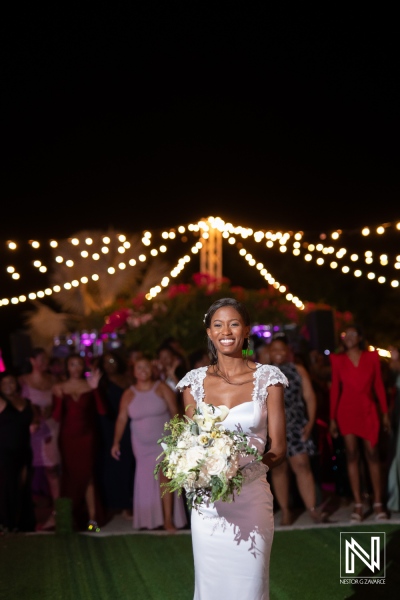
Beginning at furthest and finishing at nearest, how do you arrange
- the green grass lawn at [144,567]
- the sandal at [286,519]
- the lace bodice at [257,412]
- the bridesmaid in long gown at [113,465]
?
the bridesmaid in long gown at [113,465] < the sandal at [286,519] < the green grass lawn at [144,567] < the lace bodice at [257,412]

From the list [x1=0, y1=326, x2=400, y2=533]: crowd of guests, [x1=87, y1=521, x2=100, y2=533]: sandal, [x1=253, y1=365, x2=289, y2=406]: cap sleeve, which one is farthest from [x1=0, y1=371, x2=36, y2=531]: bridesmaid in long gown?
[x1=253, y1=365, x2=289, y2=406]: cap sleeve

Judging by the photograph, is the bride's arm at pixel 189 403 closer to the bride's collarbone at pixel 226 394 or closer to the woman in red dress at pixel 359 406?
the bride's collarbone at pixel 226 394

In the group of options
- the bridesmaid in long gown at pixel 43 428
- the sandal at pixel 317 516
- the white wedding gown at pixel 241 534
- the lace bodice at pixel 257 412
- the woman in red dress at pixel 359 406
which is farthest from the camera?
the bridesmaid in long gown at pixel 43 428

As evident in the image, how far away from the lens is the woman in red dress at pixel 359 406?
9.56m

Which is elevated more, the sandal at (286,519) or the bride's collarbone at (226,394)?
the bride's collarbone at (226,394)

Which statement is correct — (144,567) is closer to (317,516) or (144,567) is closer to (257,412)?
(317,516)

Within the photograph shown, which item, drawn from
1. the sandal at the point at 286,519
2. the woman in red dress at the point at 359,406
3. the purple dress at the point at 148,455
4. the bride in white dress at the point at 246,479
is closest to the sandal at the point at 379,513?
the woman in red dress at the point at 359,406

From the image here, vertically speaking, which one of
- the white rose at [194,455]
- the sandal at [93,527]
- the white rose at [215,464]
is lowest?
the sandal at [93,527]

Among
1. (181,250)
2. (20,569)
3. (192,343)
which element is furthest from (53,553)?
(181,250)

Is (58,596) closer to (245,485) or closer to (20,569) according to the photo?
(20,569)

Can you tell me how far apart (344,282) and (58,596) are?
3332 centimetres

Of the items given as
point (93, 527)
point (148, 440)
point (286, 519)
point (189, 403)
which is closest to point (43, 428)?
point (93, 527)

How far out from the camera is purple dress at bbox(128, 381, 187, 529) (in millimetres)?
9430

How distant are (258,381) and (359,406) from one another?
499cm
